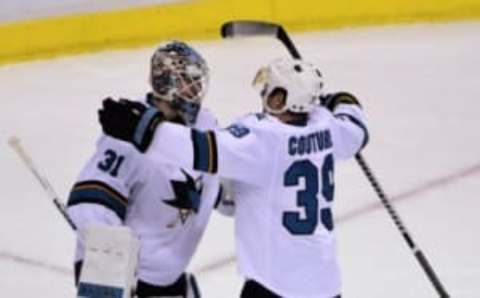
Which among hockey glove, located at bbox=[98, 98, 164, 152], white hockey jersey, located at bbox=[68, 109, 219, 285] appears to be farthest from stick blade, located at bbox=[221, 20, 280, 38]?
hockey glove, located at bbox=[98, 98, 164, 152]

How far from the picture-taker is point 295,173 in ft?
7.97

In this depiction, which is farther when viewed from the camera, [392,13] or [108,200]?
[392,13]

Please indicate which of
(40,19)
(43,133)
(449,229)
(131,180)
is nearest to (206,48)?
(40,19)

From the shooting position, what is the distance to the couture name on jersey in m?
2.42

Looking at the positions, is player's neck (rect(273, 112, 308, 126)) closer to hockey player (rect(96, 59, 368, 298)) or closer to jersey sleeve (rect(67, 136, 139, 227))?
hockey player (rect(96, 59, 368, 298))

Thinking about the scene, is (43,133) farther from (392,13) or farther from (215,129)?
(215,129)

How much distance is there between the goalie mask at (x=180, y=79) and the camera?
8.02ft

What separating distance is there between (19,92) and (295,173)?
3730mm

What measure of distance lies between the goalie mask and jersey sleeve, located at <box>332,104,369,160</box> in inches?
11.0

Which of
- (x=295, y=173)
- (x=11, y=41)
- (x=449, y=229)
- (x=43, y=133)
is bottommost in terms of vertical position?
(x=449, y=229)

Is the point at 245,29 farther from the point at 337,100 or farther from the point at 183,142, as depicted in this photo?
the point at 183,142

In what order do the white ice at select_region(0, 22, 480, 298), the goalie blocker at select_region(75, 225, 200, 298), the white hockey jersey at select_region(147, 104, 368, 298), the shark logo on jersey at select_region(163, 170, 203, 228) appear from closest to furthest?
the goalie blocker at select_region(75, 225, 200, 298) → the white hockey jersey at select_region(147, 104, 368, 298) → the shark logo on jersey at select_region(163, 170, 203, 228) → the white ice at select_region(0, 22, 480, 298)

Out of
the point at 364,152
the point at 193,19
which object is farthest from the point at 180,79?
the point at 193,19

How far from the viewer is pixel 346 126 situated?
262cm
